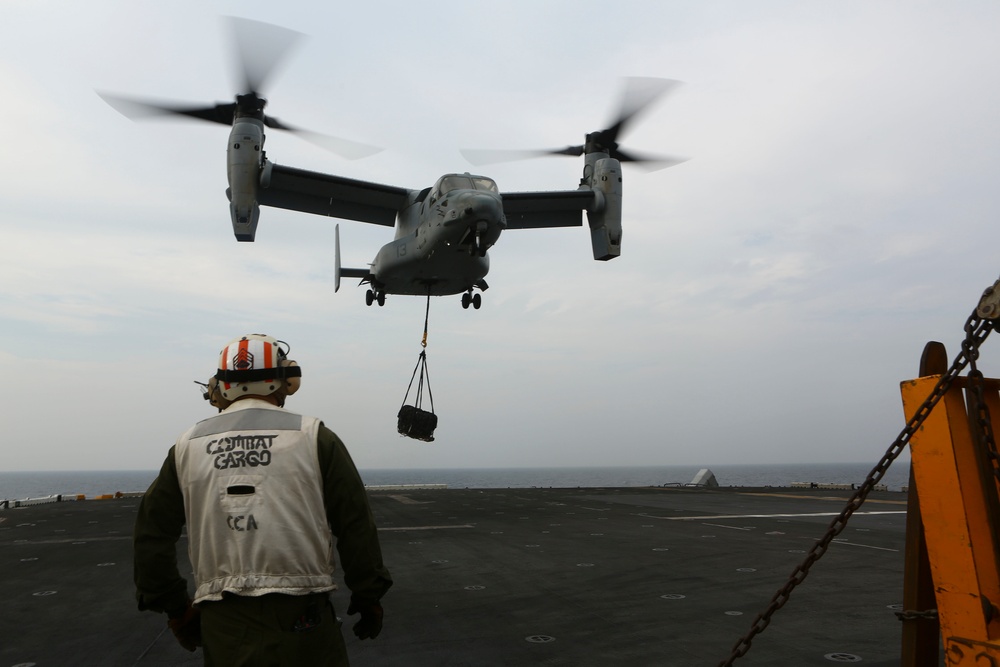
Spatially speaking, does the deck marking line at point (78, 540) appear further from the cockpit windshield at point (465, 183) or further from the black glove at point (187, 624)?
the black glove at point (187, 624)

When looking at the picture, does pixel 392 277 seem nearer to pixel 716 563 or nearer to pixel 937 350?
pixel 716 563

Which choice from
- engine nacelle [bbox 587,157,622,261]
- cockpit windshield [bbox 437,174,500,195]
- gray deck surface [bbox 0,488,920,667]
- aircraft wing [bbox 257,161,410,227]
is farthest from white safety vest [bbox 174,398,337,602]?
engine nacelle [bbox 587,157,622,261]

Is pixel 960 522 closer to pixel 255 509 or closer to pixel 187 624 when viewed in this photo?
pixel 255 509

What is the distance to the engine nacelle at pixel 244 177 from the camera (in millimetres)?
18969

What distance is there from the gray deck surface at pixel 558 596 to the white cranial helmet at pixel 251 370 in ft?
11.9

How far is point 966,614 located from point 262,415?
12.2 feet

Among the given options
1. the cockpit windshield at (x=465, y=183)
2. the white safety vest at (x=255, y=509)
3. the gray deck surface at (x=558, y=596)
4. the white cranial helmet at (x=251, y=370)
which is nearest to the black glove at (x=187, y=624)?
the white safety vest at (x=255, y=509)

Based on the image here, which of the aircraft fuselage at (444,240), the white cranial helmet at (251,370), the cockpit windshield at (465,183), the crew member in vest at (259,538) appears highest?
the cockpit windshield at (465,183)

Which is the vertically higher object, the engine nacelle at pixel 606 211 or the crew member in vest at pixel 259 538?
the engine nacelle at pixel 606 211

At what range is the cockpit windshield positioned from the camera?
1866 centimetres

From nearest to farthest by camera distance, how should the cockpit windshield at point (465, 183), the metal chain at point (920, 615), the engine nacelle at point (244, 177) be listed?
the metal chain at point (920, 615), the cockpit windshield at point (465, 183), the engine nacelle at point (244, 177)

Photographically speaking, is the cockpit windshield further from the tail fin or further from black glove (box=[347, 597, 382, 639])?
black glove (box=[347, 597, 382, 639])

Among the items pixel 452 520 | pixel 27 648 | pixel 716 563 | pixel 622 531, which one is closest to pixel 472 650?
pixel 27 648

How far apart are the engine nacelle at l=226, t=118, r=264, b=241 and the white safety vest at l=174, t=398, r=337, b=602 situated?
17444 millimetres
